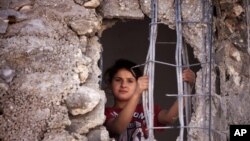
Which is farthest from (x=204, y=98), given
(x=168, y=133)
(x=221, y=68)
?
(x=168, y=133)

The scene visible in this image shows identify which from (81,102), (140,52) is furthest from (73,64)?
(140,52)

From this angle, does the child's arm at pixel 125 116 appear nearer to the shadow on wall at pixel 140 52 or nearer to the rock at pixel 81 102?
the rock at pixel 81 102

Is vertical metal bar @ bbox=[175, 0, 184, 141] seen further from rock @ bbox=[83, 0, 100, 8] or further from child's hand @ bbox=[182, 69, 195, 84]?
rock @ bbox=[83, 0, 100, 8]

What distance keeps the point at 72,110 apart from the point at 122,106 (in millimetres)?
766

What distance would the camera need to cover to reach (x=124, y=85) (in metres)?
3.85

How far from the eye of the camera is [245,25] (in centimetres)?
346

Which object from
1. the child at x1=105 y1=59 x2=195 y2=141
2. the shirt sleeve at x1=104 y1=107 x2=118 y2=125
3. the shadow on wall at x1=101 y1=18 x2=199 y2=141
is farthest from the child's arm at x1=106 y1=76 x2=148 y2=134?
the shadow on wall at x1=101 y1=18 x2=199 y2=141

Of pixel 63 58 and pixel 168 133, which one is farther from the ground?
pixel 63 58

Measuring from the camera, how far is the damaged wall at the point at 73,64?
3078mm

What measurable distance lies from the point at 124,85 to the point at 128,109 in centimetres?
45

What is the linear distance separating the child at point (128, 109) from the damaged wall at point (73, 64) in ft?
0.78

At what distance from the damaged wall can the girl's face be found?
0.55 meters

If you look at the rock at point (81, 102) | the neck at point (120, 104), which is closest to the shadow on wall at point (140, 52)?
the neck at point (120, 104)

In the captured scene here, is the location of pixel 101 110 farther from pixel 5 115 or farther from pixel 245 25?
pixel 245 25
